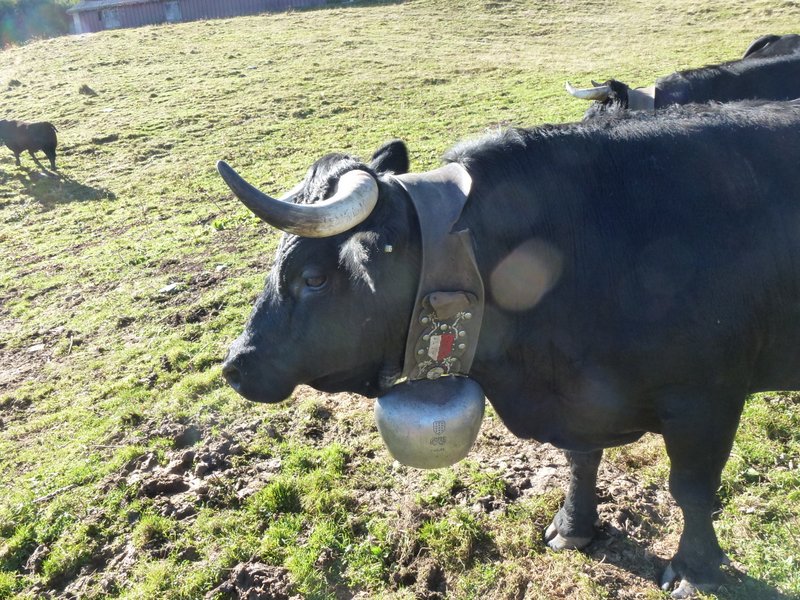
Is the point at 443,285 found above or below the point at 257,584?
above

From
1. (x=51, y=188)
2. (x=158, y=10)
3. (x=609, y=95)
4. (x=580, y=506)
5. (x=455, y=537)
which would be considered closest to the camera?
(x=580, y=506)

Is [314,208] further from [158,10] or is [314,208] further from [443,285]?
[158,10]

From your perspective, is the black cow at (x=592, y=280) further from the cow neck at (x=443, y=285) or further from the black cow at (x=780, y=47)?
the black cow at (x=780, y=47)

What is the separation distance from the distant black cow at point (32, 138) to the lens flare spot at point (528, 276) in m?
15.5

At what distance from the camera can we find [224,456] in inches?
187

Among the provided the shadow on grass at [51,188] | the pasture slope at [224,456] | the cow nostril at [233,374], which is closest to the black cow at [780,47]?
the pasture slope at [224,456]

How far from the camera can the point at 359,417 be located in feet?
16.4

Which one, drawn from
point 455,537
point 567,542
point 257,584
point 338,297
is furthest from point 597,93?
point 257,584

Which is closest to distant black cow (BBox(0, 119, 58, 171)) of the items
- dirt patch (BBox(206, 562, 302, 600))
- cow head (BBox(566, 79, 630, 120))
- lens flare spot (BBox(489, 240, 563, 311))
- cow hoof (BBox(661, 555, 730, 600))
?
cow head (BBox(566, 79, 630, 120))

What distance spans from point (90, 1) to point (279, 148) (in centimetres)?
4226

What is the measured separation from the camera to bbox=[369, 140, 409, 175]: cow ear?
10.2 feet

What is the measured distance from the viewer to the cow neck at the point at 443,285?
261 centimetres

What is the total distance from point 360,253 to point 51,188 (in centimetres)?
1403

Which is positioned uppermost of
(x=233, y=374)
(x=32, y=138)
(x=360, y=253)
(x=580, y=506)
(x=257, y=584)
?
(x=360, y=253)
